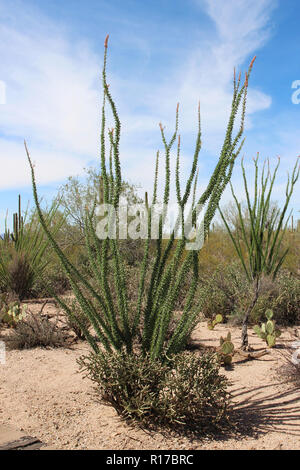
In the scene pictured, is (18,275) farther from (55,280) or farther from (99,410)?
(99,410)

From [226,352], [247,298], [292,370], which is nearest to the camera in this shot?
[292,370]

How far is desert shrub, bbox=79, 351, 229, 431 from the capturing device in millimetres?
3230

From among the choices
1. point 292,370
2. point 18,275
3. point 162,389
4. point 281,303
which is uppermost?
point 18,275

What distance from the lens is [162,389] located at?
338cm

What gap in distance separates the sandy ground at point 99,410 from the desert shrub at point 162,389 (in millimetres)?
138

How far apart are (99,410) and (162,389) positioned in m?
0.67

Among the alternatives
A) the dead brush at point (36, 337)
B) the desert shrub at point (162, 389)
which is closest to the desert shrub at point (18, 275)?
the dead brush at point (36, 337)

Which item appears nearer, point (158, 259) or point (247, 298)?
point (158, 259)

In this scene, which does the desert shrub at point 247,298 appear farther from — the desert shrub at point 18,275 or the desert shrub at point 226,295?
the desert shrub at point 18,275

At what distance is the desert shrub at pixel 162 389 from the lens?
3.23 meters

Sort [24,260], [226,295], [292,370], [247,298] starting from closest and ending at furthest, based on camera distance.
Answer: [292,370] → [247,298] → [226,295] → [24,260]

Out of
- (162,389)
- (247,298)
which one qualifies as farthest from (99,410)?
(247,298)

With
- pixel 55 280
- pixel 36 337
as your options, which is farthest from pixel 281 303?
pixel 55 280

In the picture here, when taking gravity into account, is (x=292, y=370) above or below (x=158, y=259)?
below
